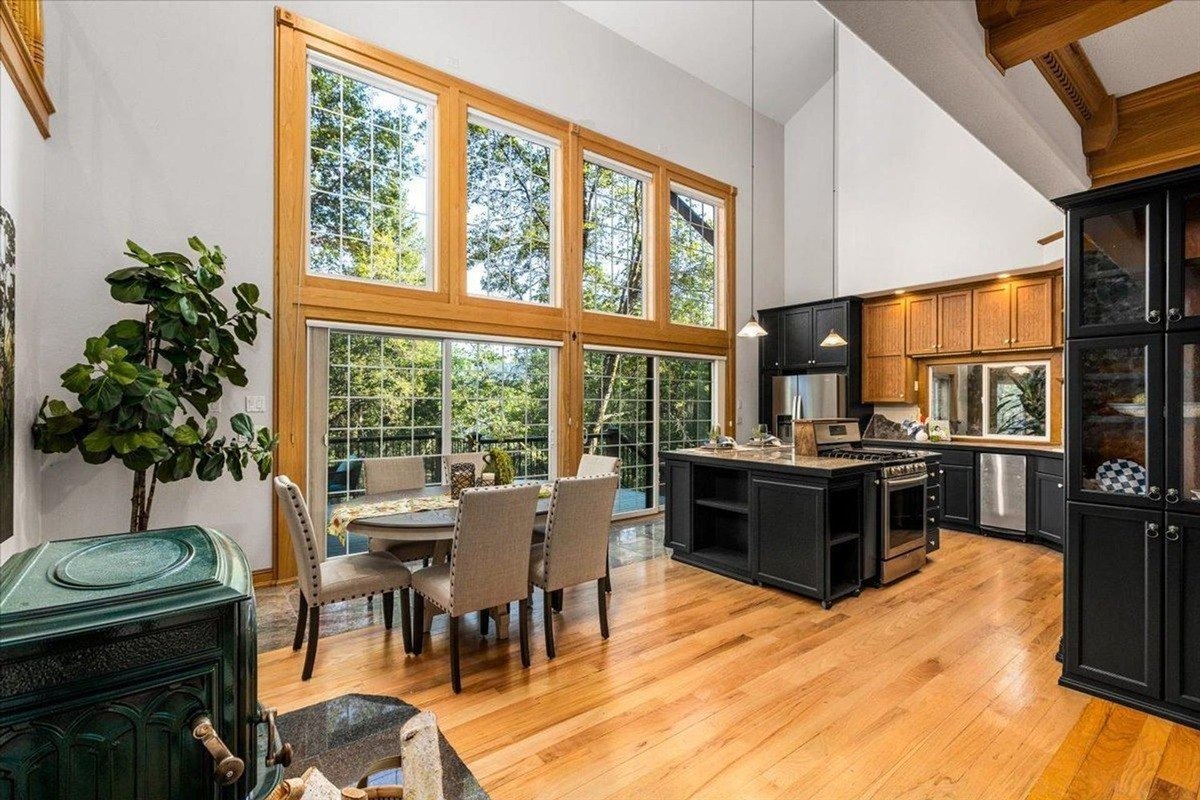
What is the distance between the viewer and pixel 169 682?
0.99m

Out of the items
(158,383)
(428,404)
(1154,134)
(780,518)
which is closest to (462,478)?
(158,383)

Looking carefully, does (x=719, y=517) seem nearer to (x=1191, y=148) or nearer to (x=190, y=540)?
(x=1191, y=148)

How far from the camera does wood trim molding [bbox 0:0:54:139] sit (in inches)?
87.3

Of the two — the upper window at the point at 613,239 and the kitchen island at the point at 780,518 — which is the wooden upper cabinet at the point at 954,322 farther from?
the upper window at the point at 613,239

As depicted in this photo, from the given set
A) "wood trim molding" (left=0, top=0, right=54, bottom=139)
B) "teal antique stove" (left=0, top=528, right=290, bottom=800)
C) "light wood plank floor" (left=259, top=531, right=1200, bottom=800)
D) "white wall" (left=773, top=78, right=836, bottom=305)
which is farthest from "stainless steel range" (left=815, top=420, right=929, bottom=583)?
"wood trim molding" (left=0, top=0, right=54, bottom=139)

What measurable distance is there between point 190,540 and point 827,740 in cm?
228

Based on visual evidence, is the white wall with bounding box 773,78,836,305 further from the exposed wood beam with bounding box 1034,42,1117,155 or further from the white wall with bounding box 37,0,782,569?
the exposed wood beam with bounding box 1034,42,1117,155

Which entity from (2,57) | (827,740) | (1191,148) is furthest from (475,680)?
(1191,148)

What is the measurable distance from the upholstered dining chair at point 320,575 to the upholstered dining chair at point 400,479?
1.26ft

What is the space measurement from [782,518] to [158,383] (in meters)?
3.79

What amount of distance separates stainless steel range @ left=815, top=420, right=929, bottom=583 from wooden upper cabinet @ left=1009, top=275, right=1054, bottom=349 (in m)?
2.10

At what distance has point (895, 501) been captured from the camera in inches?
162

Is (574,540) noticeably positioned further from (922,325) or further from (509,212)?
(922,325)

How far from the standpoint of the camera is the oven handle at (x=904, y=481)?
3.98 m
